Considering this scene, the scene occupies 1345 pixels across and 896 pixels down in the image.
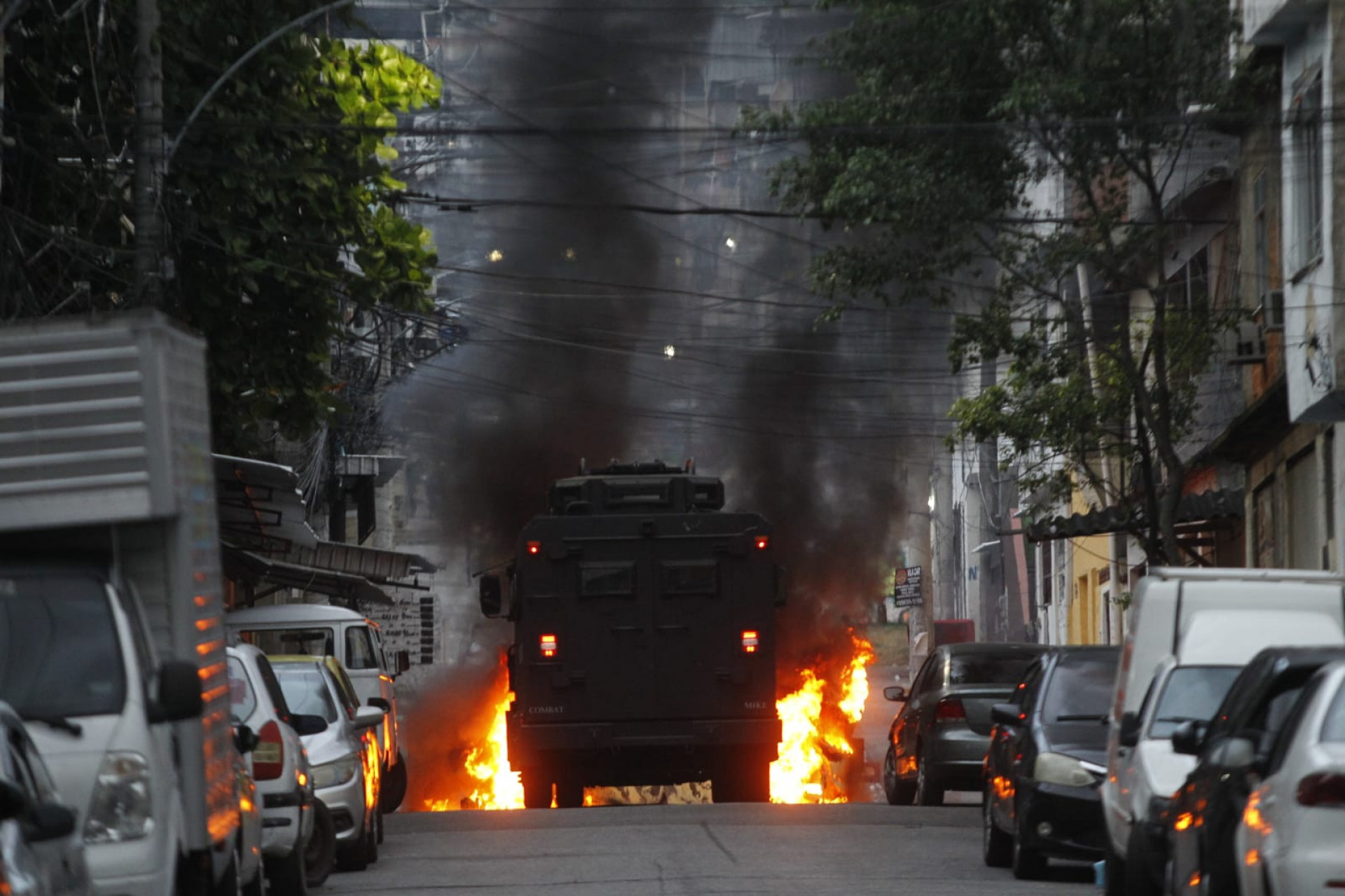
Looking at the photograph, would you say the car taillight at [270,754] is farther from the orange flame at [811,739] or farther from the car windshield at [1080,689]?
the orange flame at [811,739]

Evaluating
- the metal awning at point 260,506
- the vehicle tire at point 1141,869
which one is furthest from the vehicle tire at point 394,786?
the vehicle tire at point 1141,869

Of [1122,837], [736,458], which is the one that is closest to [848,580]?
[736,458]

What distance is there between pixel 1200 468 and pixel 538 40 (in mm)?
14020

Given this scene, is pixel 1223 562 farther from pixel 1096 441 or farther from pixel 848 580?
pixel 848 580

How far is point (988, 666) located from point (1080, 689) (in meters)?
6.27

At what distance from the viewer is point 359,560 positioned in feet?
102

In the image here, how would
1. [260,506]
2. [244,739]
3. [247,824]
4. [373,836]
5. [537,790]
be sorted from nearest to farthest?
[247,824] < [244,739] < [373,836] < [537,790] < [260,506]

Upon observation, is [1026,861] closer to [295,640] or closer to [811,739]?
[295,640]

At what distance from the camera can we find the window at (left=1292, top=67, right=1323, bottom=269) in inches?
794

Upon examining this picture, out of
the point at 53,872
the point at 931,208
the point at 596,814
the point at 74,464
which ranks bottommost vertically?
the point at 596,814

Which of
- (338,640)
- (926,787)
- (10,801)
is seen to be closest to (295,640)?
(338,640)

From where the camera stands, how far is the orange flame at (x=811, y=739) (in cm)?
2836

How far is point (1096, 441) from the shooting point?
89.2 ft

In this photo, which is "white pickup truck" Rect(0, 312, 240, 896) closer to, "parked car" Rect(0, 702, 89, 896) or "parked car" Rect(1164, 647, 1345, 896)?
"parked car" Rect(0, 702, 89, 896)
